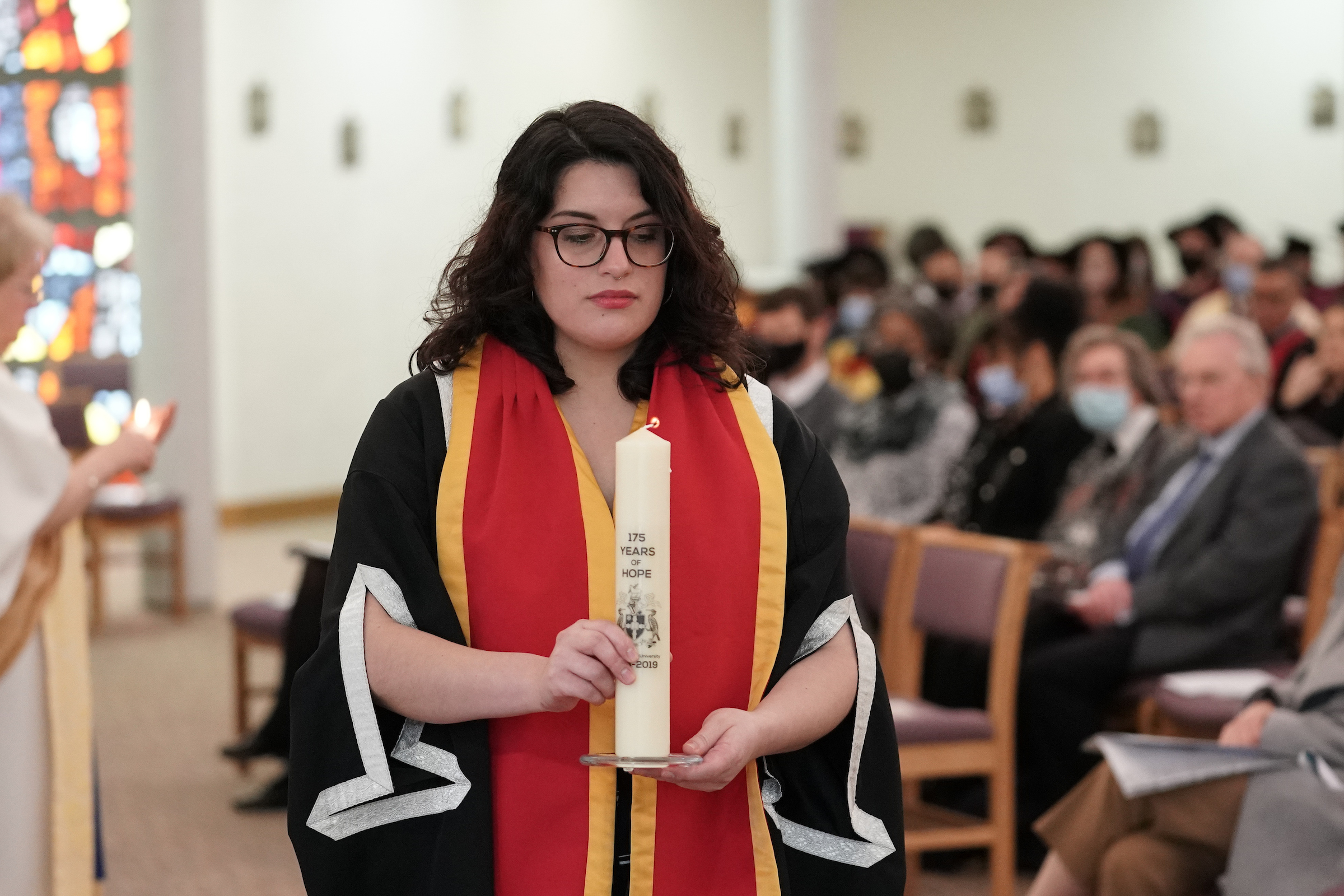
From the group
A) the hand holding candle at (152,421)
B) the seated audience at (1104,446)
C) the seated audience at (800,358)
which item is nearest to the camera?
the hand holding candle at (152,421)

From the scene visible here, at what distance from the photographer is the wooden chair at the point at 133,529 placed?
7.70m

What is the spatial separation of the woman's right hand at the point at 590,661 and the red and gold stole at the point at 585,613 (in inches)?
6.2

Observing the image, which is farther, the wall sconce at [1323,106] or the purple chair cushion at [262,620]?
the wall sconce at [1323,106]

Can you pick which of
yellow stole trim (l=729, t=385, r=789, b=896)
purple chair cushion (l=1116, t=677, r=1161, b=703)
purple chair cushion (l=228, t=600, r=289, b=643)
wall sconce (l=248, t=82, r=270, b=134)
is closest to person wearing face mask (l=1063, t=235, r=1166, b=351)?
purple chair cushion (l=1116, t=677, r=1161, b=703)

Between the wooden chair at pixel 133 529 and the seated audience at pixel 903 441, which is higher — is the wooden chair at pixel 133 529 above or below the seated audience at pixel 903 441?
below

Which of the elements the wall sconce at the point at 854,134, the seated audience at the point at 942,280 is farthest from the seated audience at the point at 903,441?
the wall sconce at the point at 854,134

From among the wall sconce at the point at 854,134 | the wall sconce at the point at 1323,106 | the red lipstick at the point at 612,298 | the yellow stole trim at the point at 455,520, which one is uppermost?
the wall sconce at the point at 1323,106

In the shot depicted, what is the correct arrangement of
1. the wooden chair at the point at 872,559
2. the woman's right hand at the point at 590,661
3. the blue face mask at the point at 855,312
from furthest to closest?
1. the blue face mask at the point at 855,312
2. the wooden chair at the point at 872,559
3. the woman's right hand at the point at 590,661

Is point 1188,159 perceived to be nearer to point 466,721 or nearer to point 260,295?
point 260,295

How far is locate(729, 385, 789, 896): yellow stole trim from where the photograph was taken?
6.06 feet

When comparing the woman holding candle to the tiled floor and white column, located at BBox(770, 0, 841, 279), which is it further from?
white column, located at BBox(770, 0, 841, 279)

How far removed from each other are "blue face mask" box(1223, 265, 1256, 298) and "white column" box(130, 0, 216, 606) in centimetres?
581

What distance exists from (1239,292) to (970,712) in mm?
5897

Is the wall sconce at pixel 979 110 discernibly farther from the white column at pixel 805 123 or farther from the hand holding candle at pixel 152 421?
the hand holding candle at pixel 152 421
